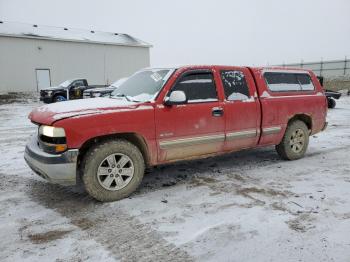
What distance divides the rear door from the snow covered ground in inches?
22.2

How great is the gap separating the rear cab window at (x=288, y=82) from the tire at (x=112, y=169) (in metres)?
2.87

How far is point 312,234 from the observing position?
131 inches

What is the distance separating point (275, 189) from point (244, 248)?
69.4 inches

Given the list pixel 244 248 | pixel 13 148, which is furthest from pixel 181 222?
pixel 13 148

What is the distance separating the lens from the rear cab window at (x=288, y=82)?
5.95m

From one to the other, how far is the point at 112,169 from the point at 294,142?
12.1 ft

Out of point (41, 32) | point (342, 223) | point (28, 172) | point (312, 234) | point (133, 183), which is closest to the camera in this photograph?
point (312, 234)

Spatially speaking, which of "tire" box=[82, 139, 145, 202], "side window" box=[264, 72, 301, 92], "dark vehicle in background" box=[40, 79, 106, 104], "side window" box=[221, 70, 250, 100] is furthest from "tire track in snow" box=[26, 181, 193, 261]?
"dark vehicle in background" box=[40, 79, 106, 104]

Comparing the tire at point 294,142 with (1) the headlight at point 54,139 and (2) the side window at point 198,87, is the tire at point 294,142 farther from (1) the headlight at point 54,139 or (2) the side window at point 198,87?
(1) the headlight at point 54,139

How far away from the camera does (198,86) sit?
16.5 feet

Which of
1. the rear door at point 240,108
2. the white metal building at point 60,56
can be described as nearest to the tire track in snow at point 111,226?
the rear door at point 240,108

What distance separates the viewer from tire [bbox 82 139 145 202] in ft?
13.6

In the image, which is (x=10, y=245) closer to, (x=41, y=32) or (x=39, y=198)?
(x=39, y=198)

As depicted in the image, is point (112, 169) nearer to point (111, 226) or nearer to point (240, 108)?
point (111, 226)
